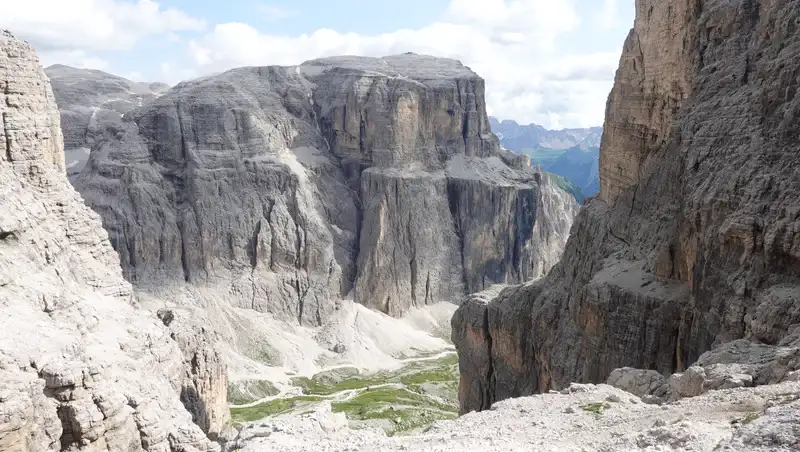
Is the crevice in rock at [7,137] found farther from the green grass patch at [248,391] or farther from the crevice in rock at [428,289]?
the crevice in rock at [428,289]

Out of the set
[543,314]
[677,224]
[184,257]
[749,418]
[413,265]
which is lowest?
[413,265]

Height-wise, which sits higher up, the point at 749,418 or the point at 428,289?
the point at 749,418

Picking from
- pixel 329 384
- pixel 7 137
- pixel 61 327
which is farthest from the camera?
pixel 329 384

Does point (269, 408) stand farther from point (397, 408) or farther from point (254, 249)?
point (254, 249)

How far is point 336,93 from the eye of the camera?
433 feet

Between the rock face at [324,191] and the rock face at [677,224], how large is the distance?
6762cm

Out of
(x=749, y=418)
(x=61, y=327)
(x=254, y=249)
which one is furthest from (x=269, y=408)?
(x=749, y=418)

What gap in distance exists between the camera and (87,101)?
123 meters

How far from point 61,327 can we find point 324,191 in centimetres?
9776

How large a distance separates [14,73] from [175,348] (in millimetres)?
16946

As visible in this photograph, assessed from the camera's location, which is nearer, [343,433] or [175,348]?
[343,433]

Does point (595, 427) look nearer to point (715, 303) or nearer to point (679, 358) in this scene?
point (715, 303)

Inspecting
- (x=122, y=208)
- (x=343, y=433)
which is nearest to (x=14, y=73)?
(x=343, y=433)

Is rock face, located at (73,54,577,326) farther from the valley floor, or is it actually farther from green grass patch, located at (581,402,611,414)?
green grass patch, located at (581,402,611,414)
